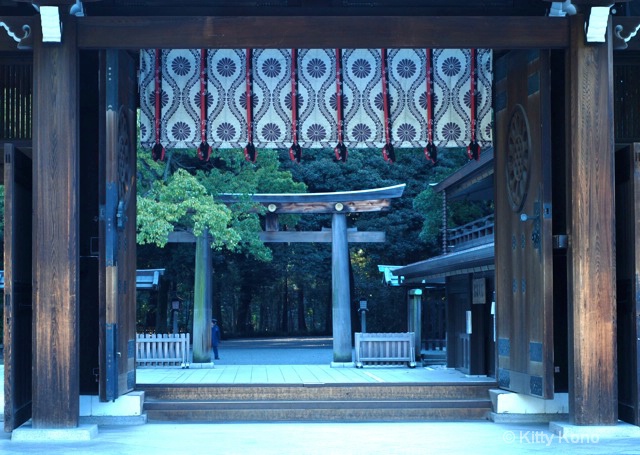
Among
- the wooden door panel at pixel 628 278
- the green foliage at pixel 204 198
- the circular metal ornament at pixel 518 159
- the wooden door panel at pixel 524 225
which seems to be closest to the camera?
the wooden door panel at pixel 628 278

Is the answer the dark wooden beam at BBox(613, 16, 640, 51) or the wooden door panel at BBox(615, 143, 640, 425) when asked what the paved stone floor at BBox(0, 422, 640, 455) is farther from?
the dark wooden beam at BBox(613, 16, 640, 51)

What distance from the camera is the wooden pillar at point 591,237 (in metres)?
9.15

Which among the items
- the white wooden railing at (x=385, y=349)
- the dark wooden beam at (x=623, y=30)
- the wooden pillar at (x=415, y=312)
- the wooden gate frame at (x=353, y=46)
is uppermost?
the dark wooden beam at (x=623, y=30)

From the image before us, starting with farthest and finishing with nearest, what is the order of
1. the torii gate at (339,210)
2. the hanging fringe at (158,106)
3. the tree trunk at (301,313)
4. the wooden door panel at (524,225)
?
the tree trunk at (301,313)
the torii gate at (339,210)
the hanging fringe at (158,106)
the wooden door panel at (524,225)

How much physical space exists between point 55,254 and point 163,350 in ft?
49.3

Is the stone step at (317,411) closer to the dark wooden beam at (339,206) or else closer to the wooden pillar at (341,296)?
the wooden pillar at (341,296)

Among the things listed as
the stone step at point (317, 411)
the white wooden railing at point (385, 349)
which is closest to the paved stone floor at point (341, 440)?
the stone step at point (317, 411)

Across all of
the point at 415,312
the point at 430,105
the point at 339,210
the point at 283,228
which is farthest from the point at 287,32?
the point at 283,228

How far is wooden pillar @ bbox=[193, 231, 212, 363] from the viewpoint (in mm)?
24234

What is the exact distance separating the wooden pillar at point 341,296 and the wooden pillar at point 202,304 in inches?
122

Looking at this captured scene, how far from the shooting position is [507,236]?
11125mm

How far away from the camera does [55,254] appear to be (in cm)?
897

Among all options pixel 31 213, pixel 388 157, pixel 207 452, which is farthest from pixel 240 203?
pixel 207 452

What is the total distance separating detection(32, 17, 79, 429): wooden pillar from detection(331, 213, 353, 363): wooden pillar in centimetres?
1522
